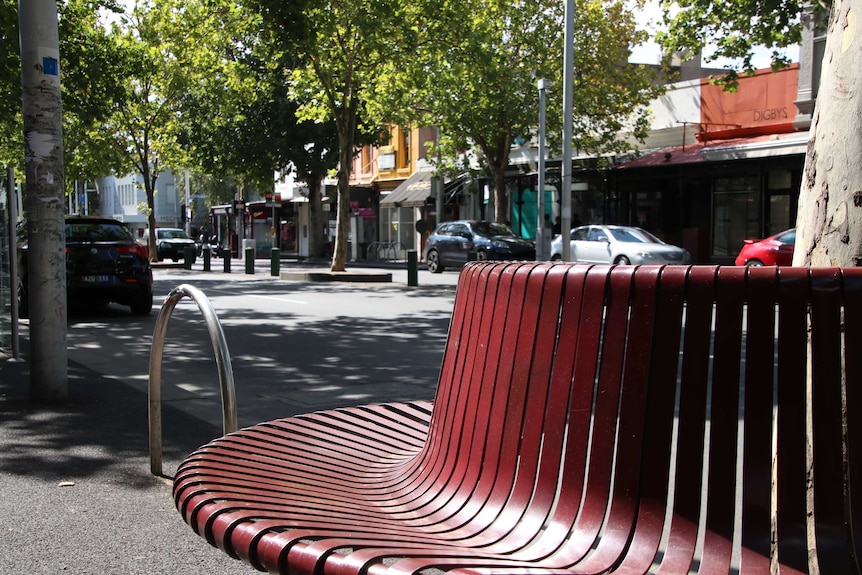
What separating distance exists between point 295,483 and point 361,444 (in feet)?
2.24

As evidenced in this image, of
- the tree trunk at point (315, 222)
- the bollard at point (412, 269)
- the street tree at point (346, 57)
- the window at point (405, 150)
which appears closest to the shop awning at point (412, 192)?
the window at point (405, 150)

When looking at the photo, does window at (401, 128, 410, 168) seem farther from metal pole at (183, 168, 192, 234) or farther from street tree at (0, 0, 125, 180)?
street tree at (0, 0, 125, 180)

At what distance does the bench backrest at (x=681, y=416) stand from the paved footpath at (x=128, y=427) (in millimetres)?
1700

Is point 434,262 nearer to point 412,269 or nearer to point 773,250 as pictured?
point 412,269

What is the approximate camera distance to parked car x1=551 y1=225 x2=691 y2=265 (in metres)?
23.4

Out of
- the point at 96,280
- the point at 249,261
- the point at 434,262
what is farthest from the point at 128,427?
the point at 249,261

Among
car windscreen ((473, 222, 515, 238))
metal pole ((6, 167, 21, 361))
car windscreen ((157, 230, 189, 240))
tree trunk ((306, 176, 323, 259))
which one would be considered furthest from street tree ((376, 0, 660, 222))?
metal pole ((6, 167, 21, 361))

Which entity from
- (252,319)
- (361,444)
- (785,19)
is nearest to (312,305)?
(252,319)

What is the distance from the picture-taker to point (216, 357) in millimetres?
4332

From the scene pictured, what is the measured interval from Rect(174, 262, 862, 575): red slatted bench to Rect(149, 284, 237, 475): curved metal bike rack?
5.34ft

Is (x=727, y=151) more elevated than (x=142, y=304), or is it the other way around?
(x=727, y=151)

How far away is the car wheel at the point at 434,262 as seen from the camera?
28.4 meters

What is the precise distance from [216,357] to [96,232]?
11.1m

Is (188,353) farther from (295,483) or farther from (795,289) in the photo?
(795,289)
